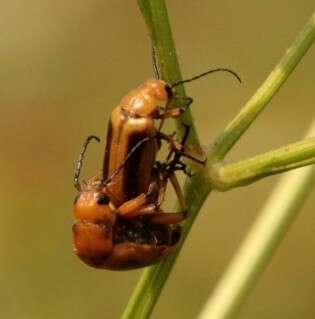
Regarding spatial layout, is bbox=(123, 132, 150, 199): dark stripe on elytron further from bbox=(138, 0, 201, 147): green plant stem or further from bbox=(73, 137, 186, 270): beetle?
bbox=(138, 0, 201, 147): green plant stem

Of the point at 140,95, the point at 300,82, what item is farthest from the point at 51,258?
the point at 140,95

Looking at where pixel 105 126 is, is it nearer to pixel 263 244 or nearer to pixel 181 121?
pixel 263 244

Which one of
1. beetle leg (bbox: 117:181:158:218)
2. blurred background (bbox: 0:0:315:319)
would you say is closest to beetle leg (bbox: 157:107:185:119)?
beetle leg (bbox: 117:181:158:218)

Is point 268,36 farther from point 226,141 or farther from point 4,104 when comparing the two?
point 226,141

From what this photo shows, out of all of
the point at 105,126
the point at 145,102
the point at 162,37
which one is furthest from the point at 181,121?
the point at 105,126

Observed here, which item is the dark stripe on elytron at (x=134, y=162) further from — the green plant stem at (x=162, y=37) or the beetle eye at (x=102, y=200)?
the green plant stem at (x=162, y=37)

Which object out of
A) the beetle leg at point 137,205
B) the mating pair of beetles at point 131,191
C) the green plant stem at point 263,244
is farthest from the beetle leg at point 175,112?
the green plant stem at point 263,244
